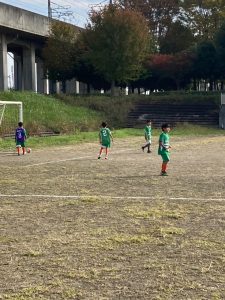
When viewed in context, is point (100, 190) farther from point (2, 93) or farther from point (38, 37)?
point (38, 37)

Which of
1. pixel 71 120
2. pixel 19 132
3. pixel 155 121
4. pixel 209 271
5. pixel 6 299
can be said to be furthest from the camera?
pixel 155 121

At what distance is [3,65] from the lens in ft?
134

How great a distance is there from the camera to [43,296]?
460cm

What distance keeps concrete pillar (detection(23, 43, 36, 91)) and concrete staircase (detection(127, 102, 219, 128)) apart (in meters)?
11.1

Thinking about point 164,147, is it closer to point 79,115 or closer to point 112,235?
point 112,235

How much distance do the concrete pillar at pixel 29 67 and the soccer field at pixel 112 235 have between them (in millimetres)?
32976

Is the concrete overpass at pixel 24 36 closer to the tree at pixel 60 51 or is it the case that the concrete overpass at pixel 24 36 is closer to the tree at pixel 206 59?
the tree at pixel 60 51

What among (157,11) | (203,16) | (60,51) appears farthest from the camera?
(157,11)

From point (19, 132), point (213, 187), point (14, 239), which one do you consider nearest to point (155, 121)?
point (19, 132)

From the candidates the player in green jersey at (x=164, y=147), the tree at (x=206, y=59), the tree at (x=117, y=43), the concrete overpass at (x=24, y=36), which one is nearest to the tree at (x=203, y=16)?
the tree at (x=206, y=59)

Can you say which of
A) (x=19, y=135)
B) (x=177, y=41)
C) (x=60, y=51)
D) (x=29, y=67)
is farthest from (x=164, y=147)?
(x=177, y=41)

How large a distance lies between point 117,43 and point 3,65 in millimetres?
9851

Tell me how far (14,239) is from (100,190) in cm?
409

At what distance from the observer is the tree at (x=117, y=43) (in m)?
41.5
